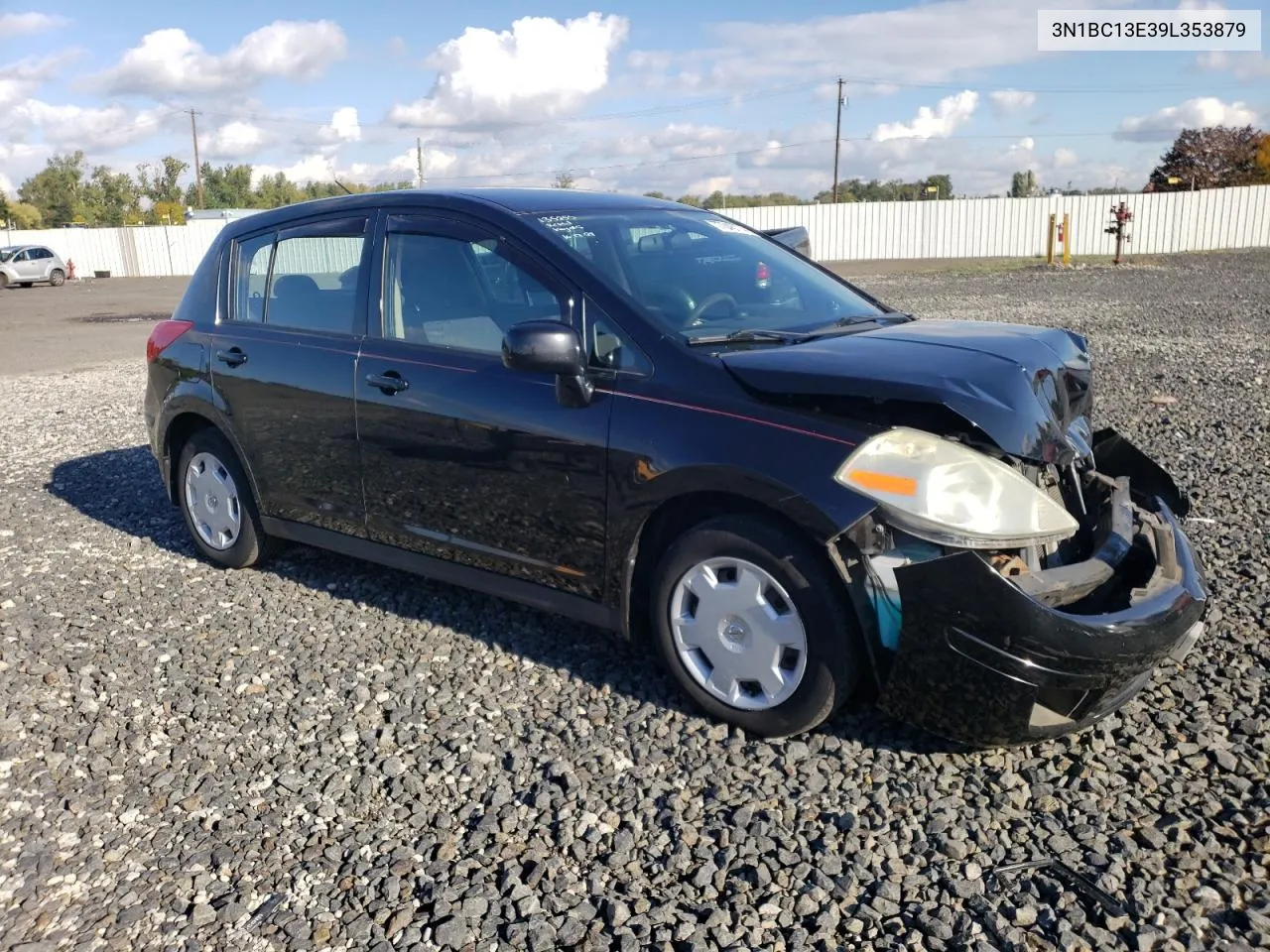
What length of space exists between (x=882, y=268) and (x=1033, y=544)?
35411mm

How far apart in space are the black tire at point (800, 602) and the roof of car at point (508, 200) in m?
1.63

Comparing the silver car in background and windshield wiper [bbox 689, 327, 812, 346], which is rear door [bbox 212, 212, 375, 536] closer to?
windshield wiper [bbox 689, 327, 812, 346]

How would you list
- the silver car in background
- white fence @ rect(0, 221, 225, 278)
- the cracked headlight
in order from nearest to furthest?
the cracked headlight
the silver car in background
white fence @ rect(0, 221, 225, 278)

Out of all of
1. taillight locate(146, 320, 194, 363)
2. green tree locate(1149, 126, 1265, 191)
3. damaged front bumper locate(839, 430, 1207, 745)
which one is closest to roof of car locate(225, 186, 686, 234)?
taillight locate(146, 320, 194, 363)

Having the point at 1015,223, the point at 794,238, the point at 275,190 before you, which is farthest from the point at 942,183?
the point at 794,238

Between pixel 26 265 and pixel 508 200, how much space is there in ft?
138

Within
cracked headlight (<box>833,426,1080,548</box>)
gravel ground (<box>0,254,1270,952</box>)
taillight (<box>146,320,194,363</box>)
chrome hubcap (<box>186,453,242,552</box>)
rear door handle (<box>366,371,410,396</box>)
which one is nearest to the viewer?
gravel ground (<box>0,254,1270,952</box>)

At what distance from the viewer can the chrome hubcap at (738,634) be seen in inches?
133

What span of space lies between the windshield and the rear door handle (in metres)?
0.86

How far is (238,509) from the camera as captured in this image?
213 inches

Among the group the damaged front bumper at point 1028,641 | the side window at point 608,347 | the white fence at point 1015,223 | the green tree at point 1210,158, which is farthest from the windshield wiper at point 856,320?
the green tree at point 1210,158

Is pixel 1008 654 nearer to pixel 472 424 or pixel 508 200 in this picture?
pixel 472 424

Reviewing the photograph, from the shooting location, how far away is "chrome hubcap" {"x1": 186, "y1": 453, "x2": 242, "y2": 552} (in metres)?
5.45

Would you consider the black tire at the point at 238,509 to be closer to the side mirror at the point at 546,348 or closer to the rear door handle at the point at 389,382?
the rear door handle at the point at 389,382
